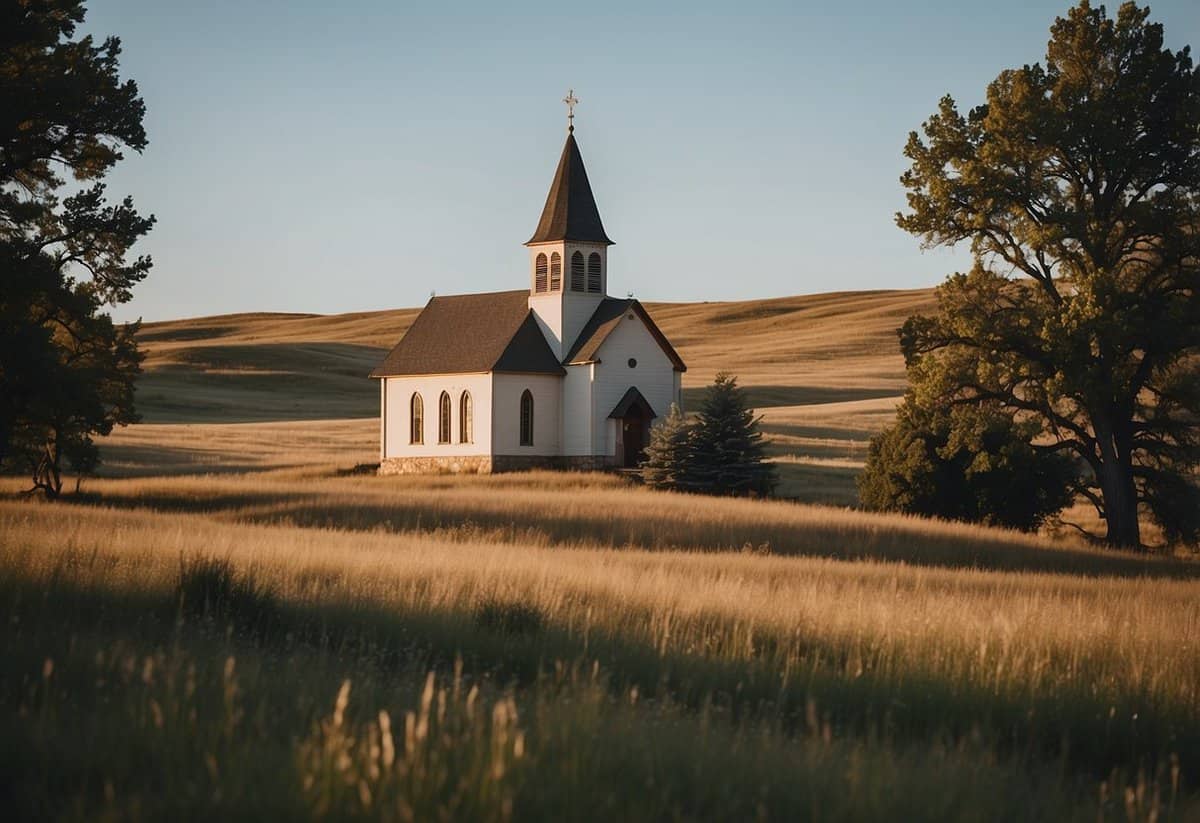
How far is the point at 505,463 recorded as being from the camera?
52.7m

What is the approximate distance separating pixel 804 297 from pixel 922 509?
109411 millimetres

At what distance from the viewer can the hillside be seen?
61.3 m

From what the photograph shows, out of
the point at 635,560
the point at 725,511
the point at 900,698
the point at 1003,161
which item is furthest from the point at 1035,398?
the point at 900,698

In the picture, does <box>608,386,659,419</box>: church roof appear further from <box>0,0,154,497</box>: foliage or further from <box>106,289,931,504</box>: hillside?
<box>0,0,154,497</box>: foliage

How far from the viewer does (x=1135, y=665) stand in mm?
11305

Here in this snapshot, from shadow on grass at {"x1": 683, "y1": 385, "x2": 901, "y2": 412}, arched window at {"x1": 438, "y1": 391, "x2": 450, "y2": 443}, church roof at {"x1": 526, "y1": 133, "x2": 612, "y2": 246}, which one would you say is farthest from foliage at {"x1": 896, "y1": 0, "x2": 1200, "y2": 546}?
shadow on grass at {"x1": 683, "y1": 385, "x2": 901, "y2": 412}

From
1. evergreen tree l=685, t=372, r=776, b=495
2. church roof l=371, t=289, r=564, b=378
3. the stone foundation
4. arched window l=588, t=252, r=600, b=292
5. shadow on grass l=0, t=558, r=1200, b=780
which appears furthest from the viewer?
arched window l=588, t=252, r=600, b=292

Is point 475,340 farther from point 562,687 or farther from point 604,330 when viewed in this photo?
point 562,687

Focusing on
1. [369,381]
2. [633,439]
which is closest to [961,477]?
[633,439]

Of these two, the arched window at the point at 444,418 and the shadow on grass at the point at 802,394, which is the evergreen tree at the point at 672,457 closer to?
the arched window at the point at 444,418

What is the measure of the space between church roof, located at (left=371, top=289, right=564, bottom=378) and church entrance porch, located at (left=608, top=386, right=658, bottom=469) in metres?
3.18

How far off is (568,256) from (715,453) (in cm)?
1250

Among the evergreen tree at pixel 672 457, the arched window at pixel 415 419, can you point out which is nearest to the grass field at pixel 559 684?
the evergreen tree at pixel 672 457

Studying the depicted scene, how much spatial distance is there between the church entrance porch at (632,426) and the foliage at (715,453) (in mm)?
5366
